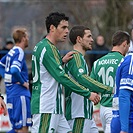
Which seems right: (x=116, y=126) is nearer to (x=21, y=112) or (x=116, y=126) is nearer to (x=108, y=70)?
(x=108, y=70)

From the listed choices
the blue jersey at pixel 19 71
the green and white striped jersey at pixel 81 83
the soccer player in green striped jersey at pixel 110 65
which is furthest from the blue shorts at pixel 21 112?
the green and white striped jersey at pixel 81 83

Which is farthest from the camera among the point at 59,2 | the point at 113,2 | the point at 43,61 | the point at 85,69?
the point at 59,2

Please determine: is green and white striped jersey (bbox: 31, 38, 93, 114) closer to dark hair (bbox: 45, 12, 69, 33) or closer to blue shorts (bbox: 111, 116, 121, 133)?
dark hair (bbox: 45, 12, 69, 33)

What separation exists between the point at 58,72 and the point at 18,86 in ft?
13.1

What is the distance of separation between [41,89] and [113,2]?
1714cm

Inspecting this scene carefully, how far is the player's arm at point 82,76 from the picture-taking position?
948cm

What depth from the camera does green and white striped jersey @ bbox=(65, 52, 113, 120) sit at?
9.52m

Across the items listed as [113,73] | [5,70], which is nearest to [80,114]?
[113,73]

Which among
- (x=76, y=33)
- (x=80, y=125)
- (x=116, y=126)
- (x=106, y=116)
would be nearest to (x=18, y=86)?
(x=106, y=116)

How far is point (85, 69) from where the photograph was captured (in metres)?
9.72

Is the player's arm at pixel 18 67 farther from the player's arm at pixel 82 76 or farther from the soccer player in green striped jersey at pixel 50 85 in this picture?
the soccer player in green striped jersey at pixel 50 85

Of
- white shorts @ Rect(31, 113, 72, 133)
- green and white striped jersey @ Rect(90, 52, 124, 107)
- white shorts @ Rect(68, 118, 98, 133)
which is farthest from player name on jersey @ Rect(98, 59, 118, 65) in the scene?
white shorts @ Rect(31, 113, 72, 133)

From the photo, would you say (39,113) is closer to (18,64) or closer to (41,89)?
(41,89)

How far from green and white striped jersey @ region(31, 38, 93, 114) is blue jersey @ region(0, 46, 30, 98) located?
3.32 m
